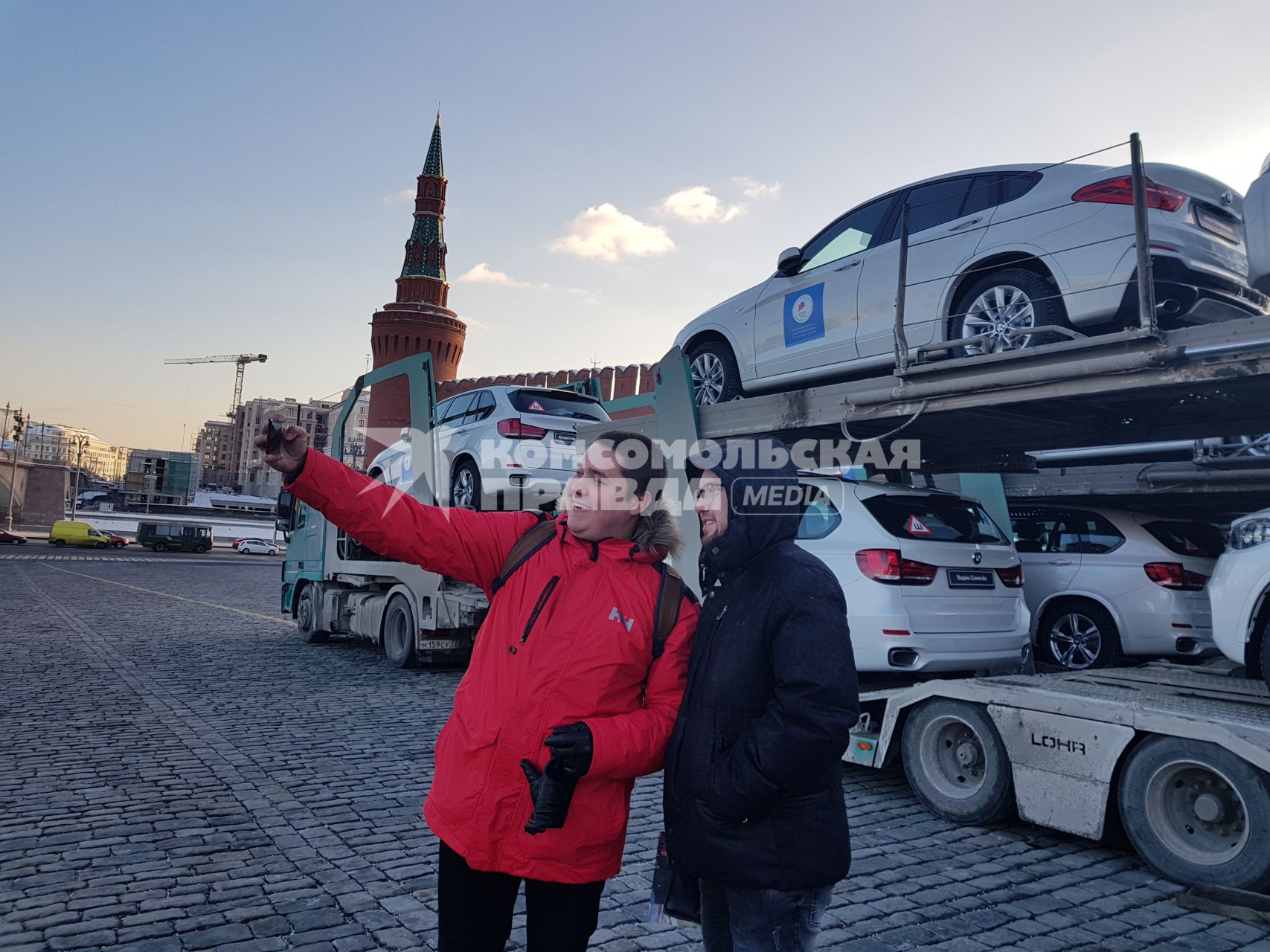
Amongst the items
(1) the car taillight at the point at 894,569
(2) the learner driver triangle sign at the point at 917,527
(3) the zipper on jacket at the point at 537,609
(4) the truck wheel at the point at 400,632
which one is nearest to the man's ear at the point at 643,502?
(3) the zipper on jacket at the point at 537,609

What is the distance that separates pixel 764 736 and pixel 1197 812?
10.6ft

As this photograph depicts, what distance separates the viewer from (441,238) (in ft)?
257

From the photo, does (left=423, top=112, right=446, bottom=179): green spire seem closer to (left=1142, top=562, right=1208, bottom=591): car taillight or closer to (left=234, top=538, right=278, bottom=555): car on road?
(left=234, top=538, right=278, bottom=555): car on road

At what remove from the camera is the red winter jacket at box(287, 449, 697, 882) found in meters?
2.01

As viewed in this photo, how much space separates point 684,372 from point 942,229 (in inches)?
→ 82.2

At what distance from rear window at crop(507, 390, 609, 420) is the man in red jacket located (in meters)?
6.37

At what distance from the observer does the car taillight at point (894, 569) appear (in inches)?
207

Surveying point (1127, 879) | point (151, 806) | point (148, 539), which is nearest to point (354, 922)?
point (151, 806)

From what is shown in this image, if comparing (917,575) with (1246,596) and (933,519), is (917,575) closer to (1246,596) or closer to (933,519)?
(933,519)

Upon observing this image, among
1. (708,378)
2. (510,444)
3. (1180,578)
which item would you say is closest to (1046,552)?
(1180,578)

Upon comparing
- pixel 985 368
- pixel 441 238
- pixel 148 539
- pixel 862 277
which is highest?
pixel 441 238

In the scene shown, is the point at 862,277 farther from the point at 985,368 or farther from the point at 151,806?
the point at 151,806

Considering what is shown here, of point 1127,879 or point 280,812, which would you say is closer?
point 1127,879

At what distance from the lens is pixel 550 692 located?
2.05 metres
